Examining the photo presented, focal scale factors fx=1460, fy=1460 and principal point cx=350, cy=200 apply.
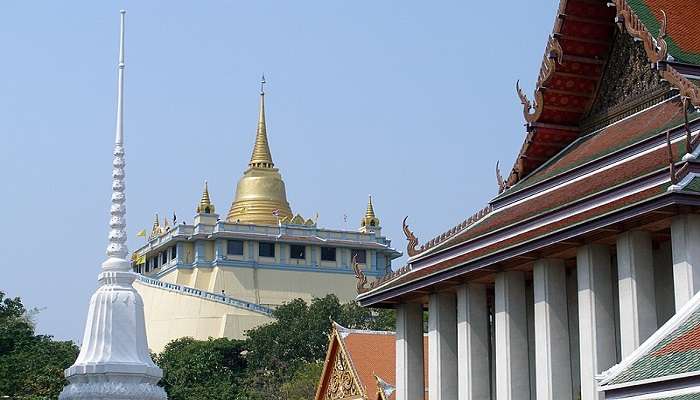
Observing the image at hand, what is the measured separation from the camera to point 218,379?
5959 centimetres

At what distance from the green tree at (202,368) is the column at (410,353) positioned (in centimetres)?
2482

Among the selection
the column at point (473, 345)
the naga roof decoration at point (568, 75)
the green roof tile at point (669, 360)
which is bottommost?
the green roof tile at point (669, 360)

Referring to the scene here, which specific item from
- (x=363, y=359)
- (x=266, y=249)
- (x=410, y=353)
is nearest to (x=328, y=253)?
(x=266, y=249)

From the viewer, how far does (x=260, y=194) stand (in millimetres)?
83250

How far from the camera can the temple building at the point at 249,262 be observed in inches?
2968

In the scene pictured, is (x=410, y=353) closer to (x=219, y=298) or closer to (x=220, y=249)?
(x=219, y=298)

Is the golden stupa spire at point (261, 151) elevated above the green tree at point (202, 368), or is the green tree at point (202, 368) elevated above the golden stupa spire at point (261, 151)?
the golden stupa spire at point (261, 151)

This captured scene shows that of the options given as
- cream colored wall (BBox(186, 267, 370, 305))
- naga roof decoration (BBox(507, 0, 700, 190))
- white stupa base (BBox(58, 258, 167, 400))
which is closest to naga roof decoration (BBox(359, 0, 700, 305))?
naga roof decoration (BBox(507, 0, 700, 190))

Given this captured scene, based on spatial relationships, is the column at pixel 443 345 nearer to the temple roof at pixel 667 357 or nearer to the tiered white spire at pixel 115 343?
the tiered white spire at pixel 115 343

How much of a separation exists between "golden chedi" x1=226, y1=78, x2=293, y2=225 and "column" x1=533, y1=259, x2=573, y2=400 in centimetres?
5912

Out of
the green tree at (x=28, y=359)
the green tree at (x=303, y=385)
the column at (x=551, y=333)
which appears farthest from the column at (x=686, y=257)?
the green tree at (x=303, y=385)

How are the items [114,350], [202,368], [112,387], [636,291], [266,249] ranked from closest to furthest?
1. [636,291]
2. [112,387]
3. [114,350]
4. [202,368]
5. [266,249]

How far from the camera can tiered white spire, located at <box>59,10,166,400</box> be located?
2320cm

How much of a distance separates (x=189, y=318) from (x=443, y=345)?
50.0 metres
